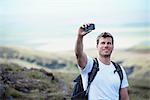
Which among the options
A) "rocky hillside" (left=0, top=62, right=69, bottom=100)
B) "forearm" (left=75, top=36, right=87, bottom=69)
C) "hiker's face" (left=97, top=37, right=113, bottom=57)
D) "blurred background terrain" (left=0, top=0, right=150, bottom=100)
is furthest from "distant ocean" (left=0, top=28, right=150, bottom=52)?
"forearm" (left=75, top=36, right=87, bottom=69)

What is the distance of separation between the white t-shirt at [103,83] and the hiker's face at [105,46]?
0.06 m

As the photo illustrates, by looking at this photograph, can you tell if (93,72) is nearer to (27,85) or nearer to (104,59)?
(104,59)

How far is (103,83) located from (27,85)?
1.24 m

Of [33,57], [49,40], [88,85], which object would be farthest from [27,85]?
[88,85]

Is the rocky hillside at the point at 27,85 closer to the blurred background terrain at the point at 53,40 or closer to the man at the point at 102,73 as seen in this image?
the blurred background terrain at the point at 53,40

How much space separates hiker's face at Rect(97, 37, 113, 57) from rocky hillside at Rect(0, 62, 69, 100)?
1.14 m

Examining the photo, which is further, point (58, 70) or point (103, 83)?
point (58, 70)

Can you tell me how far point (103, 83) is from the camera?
193 centimetres

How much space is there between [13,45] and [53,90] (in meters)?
0.52

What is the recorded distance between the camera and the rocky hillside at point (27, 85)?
297 centimetres

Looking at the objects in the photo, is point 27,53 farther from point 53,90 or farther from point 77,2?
point 77,2

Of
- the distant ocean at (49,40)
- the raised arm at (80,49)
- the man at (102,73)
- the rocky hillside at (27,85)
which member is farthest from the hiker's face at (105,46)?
the rocky hillside at (27,85)

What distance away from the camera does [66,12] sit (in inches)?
125

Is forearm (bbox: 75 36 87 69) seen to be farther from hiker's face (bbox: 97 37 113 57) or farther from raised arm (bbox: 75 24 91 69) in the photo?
hiker's face (bbox: 97 37 113 57)
